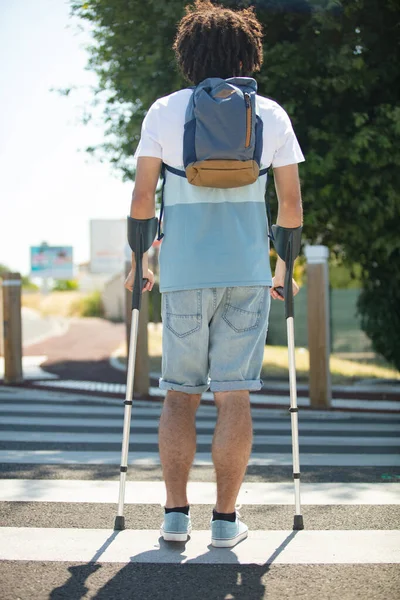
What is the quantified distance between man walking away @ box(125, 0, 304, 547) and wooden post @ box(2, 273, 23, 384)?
7317 mm

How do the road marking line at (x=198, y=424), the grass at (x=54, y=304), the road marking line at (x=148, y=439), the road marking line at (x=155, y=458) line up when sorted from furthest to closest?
the grass at (x=54, y=304) → the road marking line at (x=198, y=424) → the road marking line at (x=148, y=439) → the road marking line at (x=155, y=458)

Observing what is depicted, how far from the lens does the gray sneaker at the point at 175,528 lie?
11.5 feet

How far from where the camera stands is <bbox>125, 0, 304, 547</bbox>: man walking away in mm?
3510

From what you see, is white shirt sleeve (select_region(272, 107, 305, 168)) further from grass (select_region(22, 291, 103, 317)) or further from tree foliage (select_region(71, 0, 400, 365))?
grass (select_region(22, 291, 103, 317))

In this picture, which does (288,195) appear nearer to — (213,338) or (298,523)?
(213,338)

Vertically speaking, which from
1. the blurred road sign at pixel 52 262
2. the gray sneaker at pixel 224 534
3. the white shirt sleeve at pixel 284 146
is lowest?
the gray sneaker at pixel 224 534

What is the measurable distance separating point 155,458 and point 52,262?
54926 mm

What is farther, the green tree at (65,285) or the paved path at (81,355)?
the green tree at (65,285)

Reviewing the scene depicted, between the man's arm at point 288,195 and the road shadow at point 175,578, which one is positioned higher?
the man's arm at point 288,195

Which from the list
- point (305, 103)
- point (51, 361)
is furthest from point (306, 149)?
point (51, 361)

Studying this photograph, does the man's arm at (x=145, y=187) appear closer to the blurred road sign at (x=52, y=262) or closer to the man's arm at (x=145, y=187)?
the man's arm at (x=145, y=187)

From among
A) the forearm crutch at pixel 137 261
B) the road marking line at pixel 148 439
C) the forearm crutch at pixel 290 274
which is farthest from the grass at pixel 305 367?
the forearm crutch at pixel 137 261

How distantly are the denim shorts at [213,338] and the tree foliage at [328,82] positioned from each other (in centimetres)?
761

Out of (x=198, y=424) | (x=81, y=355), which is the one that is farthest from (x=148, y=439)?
(x=81, y=355)
